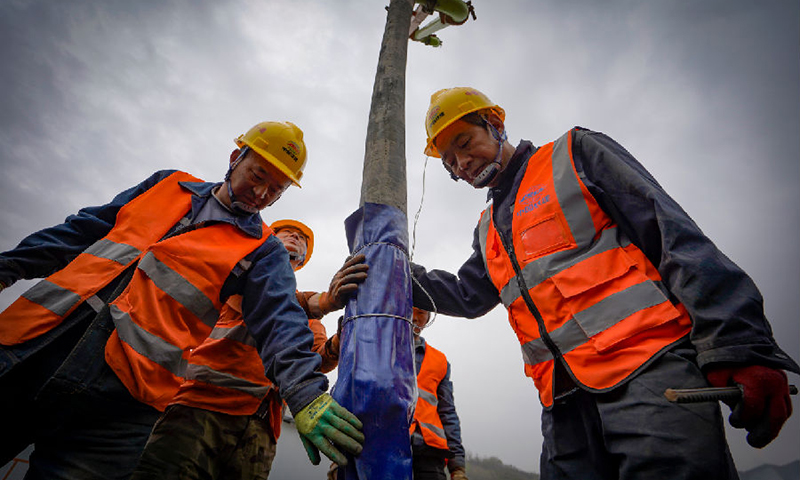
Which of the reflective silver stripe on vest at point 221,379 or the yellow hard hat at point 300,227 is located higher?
the yellow hard hat at point 300,227

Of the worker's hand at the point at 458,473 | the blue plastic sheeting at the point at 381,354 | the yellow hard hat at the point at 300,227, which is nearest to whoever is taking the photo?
the blue plastic sheeting at the point at 381,354

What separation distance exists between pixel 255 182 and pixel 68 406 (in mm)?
1548

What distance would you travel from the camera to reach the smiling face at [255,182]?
7.57ft

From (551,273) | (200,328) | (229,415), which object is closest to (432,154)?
(551,273)

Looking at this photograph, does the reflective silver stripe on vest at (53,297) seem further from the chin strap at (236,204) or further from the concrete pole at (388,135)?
the concrete pole at (388,135)

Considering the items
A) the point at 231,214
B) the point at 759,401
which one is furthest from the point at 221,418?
the point at 759,401

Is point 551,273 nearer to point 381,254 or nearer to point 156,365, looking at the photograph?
point 381,254

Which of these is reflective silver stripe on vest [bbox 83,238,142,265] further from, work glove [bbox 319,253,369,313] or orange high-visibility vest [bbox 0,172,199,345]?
work glove [bbox 319,253,369,313]

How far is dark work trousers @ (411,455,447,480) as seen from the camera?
11.0ft

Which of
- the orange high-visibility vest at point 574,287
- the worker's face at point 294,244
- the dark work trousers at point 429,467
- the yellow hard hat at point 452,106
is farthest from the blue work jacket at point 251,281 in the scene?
the dark work trousers at point 429,467

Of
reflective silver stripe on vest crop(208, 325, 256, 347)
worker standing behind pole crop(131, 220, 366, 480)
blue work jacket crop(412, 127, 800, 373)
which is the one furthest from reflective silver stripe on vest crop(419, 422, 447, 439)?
blue work jacket crop(412, 127, 800, 373)

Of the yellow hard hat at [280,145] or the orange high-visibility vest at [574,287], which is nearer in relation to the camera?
the orange high-visibility vest at [574,287]

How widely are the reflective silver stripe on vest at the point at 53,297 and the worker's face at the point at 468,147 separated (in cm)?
222

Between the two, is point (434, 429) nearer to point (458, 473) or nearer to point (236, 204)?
point (458, 473)
